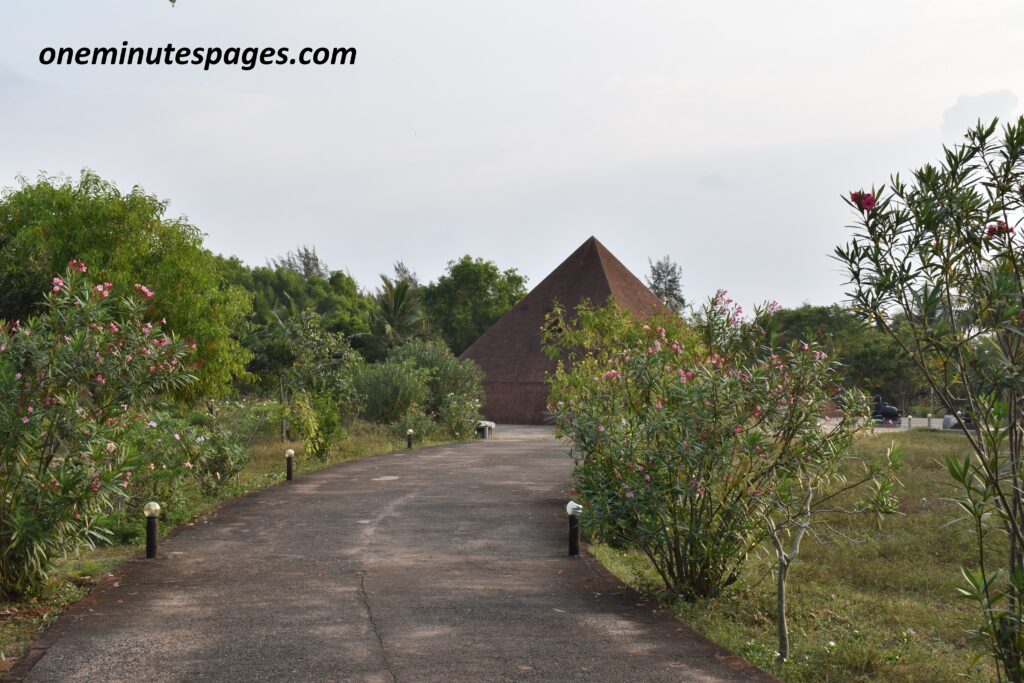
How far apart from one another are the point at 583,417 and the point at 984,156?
200 inches

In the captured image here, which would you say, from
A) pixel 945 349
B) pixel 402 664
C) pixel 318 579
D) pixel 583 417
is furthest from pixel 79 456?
pixel 945 349

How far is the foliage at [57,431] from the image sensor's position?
27.4 ft

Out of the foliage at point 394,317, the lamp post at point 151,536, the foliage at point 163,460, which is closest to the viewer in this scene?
the lamp post at point 151,536

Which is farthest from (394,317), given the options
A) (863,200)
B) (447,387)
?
(863,200)

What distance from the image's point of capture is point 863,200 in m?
6.13

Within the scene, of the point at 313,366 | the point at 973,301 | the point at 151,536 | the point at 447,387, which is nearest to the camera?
the point at 973,301

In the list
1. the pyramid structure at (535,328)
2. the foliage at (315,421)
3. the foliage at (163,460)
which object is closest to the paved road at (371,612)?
the foliage at (163,460)

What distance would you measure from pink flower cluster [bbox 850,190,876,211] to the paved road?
3.73 meters

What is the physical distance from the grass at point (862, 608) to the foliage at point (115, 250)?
20.2 m

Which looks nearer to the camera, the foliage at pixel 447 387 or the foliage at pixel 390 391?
the foliage at pixel 390 391

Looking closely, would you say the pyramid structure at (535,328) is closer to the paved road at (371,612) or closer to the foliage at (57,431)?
the paved road at (371,612)

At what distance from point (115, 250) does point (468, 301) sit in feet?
134

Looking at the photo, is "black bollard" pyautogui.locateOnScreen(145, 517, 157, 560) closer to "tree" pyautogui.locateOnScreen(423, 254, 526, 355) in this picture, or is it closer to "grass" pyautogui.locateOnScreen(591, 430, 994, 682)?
"grass" pyautogui.locateOnScreen(591, 430, 994, 682)

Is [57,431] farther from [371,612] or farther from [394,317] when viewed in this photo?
[394,317]
